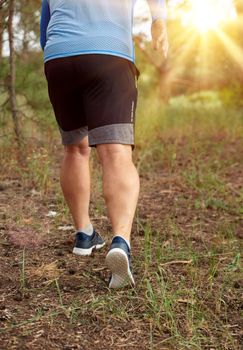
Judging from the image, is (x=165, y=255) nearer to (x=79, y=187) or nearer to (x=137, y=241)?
(x=137, y=241)

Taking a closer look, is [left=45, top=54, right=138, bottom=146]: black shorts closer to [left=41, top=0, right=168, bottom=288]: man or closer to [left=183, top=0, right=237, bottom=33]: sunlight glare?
[left=41, top=0, right=168, bottom=288]: man

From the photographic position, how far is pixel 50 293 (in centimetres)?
287

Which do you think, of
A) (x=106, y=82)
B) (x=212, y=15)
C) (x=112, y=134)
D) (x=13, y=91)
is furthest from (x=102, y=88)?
(x=212, y=15)

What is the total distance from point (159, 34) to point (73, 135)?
0.67 m

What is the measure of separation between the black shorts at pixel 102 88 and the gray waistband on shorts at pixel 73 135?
27cm

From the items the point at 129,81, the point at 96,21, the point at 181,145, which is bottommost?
the point at 181,145

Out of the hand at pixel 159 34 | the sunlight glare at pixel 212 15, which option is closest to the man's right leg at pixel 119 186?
the hand at pixel 159 34

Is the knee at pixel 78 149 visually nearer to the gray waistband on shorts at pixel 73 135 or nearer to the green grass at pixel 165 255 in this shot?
the gray waistband on shorts at pixel 73 135

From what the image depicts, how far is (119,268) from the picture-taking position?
2807 millimetres

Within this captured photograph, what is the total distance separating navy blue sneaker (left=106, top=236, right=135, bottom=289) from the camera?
9.04ft

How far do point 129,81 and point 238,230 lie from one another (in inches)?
69.2

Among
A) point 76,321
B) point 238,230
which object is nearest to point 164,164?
point 238,230

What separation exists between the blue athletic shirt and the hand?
200mm

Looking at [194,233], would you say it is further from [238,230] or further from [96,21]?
[96,21]
